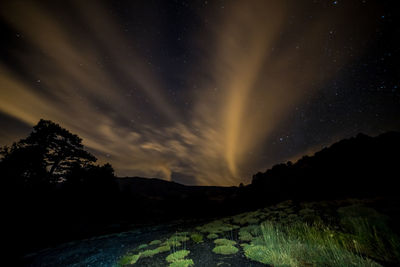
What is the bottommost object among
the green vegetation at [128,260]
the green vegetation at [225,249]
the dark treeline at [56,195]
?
the green vegetation at [128,260]

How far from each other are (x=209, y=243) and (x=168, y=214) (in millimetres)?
26151

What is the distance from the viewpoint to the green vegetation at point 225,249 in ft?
21.6

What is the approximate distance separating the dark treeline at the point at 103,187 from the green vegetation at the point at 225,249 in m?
14.7

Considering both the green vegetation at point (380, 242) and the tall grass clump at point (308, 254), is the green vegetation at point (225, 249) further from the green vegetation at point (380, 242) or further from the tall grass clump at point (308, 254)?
the green vegetation at point (380, 242)

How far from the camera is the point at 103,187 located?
22.2 metres

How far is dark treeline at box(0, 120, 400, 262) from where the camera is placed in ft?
43.1

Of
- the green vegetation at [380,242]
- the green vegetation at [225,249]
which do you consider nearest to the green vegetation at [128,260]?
the green vegetation at [225,249]

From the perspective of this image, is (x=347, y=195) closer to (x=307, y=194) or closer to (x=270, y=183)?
(x=307, y=194)

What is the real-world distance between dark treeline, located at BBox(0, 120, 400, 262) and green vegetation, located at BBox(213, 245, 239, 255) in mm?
14676

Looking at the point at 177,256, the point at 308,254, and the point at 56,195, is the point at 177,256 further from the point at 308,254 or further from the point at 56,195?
the point at 56,195

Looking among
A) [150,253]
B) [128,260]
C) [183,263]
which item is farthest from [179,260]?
[128,260]

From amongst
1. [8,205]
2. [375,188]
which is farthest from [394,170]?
[8,205]

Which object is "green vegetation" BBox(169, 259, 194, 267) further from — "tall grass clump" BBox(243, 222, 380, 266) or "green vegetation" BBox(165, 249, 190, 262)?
"tall grass clump" BBox(243, 222, 380, 266)

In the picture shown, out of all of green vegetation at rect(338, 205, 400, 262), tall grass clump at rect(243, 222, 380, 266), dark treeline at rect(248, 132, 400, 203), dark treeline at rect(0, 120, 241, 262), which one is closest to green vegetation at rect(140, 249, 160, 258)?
tall grass clump at rect(243, 222, 380, 266)
